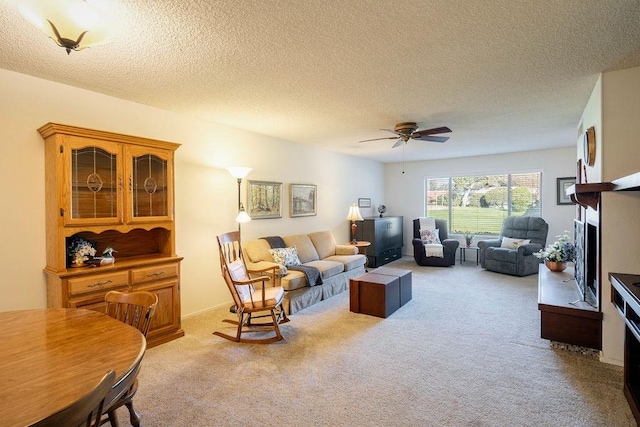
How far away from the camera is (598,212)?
283 centimetres

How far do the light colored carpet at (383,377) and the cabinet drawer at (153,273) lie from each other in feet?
2.20

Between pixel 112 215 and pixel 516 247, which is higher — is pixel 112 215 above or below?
above

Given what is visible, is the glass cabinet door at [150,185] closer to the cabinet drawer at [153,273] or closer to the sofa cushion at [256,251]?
the cabinet drawer at [153,273]

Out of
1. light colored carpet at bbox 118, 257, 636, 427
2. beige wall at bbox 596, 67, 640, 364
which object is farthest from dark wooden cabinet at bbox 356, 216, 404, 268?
beige wall at bbox 596, 67, 640, 364

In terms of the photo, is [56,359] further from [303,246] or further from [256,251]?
[303,246]

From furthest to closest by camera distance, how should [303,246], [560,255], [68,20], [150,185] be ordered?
[303,246] → [560,255] → [150,185] → [68,20]

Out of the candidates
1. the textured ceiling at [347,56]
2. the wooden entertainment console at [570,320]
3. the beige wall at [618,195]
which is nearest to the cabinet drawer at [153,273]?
the textured ceiling at [347,56]

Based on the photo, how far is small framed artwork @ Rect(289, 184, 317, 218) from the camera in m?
5.59

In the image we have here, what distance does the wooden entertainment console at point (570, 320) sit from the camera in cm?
285

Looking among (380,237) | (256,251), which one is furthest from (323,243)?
(380,237)

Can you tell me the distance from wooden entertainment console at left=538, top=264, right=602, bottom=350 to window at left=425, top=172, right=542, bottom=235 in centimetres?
416

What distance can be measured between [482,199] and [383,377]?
6.18 m

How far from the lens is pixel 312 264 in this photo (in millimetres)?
4871

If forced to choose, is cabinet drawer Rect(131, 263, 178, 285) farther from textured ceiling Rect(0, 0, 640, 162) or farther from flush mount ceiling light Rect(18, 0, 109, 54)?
flush mount ceiling light Rect(18, 0, 109, 54)
